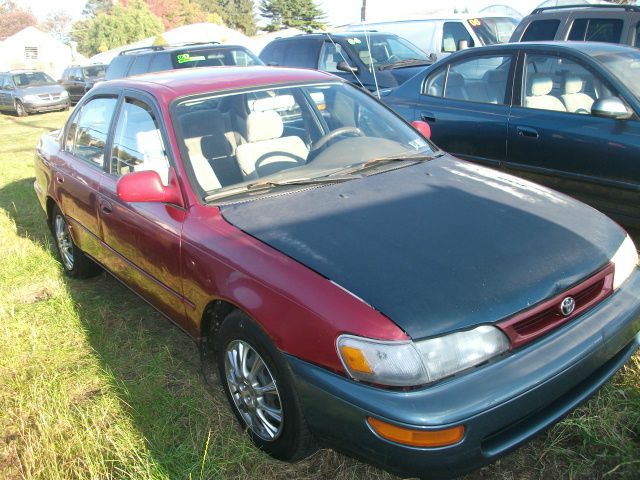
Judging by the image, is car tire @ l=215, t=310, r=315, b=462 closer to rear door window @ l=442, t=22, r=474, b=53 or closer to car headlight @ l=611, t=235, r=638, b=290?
car headlight @ l=611, t=235, r=638, b=290

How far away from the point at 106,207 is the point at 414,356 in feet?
7.47

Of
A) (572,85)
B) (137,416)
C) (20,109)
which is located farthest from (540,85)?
(20,109)

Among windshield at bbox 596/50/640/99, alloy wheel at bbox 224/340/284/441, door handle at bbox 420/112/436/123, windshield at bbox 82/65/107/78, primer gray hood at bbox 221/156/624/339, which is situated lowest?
windshield at bbox 82/65/107/78

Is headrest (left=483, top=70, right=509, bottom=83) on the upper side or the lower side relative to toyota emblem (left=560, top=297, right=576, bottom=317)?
upper

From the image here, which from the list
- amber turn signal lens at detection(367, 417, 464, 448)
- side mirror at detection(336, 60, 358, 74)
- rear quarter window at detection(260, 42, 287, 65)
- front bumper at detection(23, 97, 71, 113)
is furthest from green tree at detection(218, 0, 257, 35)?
amber turn signal lens at detection(367, 417, 464, 448)

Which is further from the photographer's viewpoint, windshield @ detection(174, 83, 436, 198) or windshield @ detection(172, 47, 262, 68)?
windshield @ detection(172, 47, 262, 68)

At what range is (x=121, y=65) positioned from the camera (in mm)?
9898

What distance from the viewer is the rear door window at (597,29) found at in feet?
23.9

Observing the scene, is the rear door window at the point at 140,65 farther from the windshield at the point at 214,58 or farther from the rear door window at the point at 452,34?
the rear door window at the point at 452,34

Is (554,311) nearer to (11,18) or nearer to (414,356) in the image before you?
(414,356)

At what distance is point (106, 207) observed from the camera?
11.0 ft

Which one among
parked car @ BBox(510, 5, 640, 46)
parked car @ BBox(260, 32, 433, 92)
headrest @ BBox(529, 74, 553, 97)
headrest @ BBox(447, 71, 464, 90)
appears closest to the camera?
headrest @ BBox(529, 74, 553, 97)

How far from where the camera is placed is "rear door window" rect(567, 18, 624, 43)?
727 cm

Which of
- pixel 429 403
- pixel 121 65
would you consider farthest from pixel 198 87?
pixel 121 65
